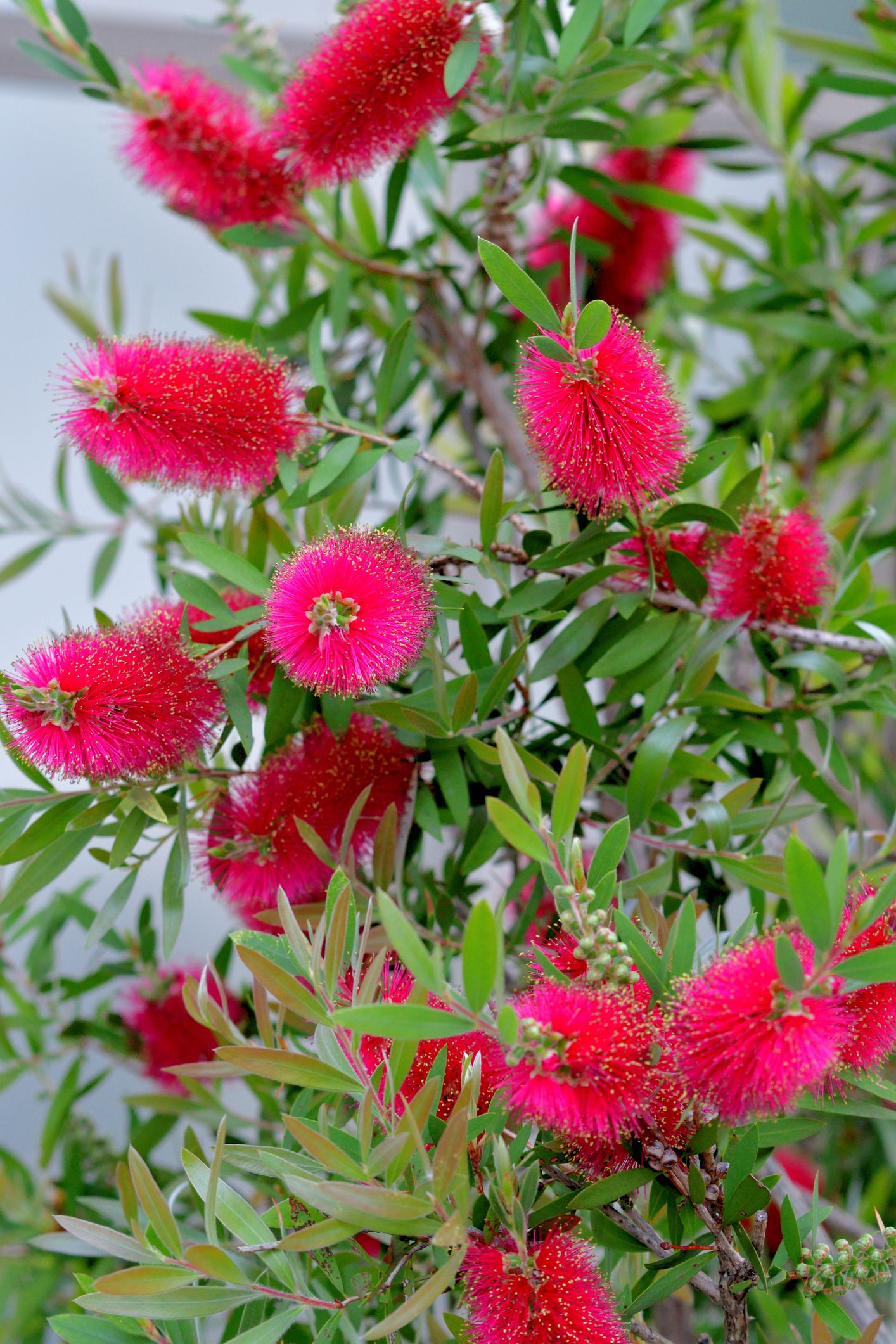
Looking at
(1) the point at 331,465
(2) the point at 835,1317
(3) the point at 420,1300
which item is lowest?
(2) the point at 835,1317

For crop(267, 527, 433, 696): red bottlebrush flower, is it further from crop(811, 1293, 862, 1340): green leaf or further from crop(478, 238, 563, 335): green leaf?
crop(811, 1293, 862, 1340): green leaf

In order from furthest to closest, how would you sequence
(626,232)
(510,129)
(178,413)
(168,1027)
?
(626,232) < (168,1027) < (510,129) < (178,413)

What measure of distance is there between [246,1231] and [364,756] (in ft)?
0.61

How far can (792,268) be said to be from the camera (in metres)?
0.70

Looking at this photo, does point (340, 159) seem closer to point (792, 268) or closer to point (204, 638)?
point (204, 638)

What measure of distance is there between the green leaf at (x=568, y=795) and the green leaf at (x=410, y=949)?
6 centimetres

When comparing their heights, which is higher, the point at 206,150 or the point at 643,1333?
the point at 206,150

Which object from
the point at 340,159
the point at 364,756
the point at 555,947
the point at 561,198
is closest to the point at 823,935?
the point at 555,947

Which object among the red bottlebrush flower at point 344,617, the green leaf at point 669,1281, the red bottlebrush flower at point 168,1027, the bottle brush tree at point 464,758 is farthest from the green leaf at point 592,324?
the red bottlebrush flower at point 168,1027

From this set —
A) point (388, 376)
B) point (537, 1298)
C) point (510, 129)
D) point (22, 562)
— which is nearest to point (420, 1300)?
point (537, 1298)

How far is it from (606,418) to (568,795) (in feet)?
0.44

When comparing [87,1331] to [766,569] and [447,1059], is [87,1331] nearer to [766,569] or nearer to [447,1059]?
[447,1059]

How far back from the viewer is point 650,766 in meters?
0.44

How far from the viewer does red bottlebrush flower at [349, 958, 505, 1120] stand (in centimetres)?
37
